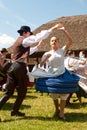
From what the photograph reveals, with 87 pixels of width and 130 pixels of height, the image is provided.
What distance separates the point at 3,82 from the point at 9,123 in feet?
12.8

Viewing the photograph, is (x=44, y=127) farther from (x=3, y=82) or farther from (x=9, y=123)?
(x=3, y=82)

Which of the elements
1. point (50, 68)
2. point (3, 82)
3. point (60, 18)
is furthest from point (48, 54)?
point (60, 18)

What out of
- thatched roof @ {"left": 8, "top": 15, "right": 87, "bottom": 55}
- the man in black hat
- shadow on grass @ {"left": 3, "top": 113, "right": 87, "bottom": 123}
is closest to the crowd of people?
the man in black hat

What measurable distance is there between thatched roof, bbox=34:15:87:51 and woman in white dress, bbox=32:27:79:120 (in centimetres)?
2728

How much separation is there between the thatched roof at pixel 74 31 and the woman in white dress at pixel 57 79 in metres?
27.3

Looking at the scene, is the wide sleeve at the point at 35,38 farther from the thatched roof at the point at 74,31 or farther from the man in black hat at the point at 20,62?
the thatched roof at the point at 74,31

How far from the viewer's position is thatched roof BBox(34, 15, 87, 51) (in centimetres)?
3669

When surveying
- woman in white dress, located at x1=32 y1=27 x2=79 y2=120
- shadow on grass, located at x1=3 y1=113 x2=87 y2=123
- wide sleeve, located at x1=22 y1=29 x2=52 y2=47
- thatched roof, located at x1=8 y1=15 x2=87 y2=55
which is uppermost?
thatched roof, located at x1=8 y1=15 x2=87 y2=55

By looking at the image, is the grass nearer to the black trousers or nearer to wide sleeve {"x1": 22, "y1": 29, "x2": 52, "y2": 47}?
the black trousers

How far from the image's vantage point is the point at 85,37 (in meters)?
38.3

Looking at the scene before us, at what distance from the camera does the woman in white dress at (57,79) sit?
7.48m

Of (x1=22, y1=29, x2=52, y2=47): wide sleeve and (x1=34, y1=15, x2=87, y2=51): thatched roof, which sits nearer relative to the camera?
(x1=22, y1=29, x2=52, y2=47): wide sleeve

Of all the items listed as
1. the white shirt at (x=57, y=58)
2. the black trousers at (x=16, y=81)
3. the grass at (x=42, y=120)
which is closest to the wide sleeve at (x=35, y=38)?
the black trousers at (x=16, y=81)

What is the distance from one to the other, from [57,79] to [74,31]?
34.3 meters
